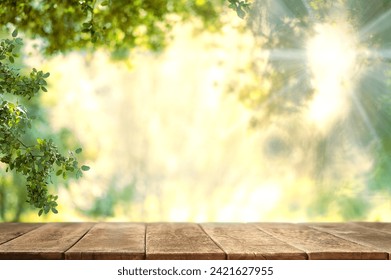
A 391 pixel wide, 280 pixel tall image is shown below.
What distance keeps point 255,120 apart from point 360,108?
699 millimetres

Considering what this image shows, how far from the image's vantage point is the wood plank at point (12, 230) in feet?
6.71

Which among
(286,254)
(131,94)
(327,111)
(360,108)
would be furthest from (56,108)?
(286,254)

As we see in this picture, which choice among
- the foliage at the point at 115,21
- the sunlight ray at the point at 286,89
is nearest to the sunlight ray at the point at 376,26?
the sunlight ray at the point at 286,89

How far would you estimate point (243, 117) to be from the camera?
3545 mm

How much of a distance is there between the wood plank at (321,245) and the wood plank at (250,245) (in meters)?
0.05

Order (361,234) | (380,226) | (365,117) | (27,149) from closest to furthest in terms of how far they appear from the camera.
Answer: (361,234)
(27,149)
(380,226)
(365,117)

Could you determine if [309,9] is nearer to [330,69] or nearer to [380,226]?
[330,69]

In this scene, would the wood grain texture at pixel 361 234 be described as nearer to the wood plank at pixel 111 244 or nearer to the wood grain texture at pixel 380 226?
the wood grain texture at pixel 380 226

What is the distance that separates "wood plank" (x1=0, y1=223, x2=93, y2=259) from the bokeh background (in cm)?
107

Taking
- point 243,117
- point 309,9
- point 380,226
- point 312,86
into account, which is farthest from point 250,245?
point 309,9

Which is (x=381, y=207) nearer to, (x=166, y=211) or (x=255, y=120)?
(x=255, y=120)

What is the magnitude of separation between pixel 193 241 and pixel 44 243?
53 centimetres

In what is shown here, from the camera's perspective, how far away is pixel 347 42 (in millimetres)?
3543
